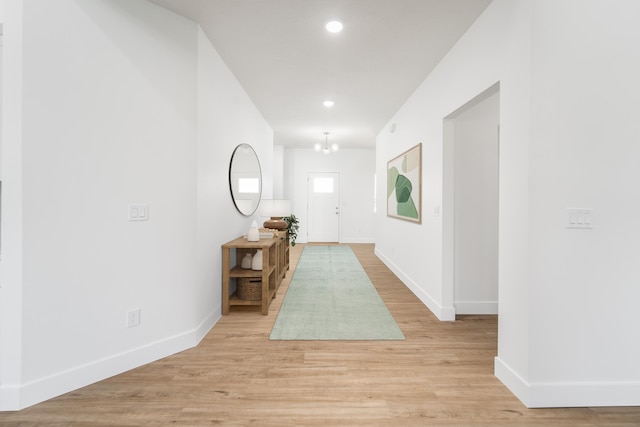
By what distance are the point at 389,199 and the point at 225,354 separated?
4053 millimetres

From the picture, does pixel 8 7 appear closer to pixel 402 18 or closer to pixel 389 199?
pixel 402 18

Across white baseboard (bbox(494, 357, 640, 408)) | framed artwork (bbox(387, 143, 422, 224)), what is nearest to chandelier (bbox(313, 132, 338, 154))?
framed artwork (bbox(387, 143, 422, 224))

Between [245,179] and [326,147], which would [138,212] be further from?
[326,147]

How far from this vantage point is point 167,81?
93.7 inches

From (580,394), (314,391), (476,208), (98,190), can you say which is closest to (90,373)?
(98,190)

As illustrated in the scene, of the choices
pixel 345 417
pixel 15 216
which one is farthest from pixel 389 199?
pixel 15 216

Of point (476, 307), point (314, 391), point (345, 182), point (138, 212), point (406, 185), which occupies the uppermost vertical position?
point (345, 182)

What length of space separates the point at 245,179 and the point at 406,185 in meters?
2.24

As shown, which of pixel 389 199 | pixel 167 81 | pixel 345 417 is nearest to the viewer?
pixel 345 417

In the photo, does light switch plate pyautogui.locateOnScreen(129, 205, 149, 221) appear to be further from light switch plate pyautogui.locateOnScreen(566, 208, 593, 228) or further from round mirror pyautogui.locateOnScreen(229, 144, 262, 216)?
light switch plate pyautogui.locateOnScreen(566, 208, 593, 228)

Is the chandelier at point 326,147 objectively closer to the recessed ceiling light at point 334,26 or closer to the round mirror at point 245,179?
the round mirror at point 245,179

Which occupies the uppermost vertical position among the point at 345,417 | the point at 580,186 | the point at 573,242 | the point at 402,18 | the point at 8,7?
the point at 402,18

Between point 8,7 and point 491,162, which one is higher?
point 8,7

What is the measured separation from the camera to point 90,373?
2002 millimetres
